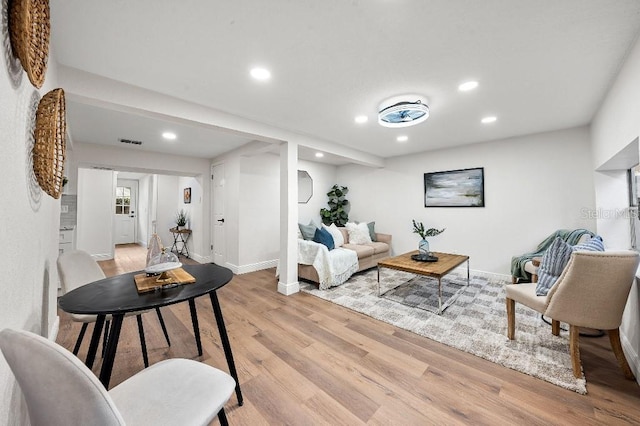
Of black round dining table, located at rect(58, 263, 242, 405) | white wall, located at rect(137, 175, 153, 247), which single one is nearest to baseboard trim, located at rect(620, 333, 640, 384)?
black round dining table, located at rect(58, 263, 242, 405)

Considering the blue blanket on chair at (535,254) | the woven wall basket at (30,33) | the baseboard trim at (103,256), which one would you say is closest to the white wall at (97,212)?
the baseboard trim at (103,256)

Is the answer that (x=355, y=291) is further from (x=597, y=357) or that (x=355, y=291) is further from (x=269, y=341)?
(x=597, y=357)

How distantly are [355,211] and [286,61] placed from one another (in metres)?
4.47

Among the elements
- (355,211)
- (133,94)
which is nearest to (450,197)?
(355,211)

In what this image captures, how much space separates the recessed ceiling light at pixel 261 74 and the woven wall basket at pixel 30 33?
1167mm

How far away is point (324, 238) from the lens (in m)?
4.16

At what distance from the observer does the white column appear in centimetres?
344

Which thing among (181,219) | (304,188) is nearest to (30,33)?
(304,188)

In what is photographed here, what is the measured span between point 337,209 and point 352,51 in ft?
14.5

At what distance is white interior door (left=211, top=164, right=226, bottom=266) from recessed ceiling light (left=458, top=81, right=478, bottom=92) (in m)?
4.26

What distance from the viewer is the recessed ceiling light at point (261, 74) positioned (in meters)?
2.00

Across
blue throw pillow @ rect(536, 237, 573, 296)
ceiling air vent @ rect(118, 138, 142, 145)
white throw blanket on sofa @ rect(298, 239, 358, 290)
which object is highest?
ceiling air vent @ rect(118, 138, 142, 145)

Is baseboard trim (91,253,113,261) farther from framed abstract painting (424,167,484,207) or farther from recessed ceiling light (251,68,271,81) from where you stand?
framed abstract painting (424,167,484,207)

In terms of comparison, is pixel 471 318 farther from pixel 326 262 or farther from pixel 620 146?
pixel 620 146
